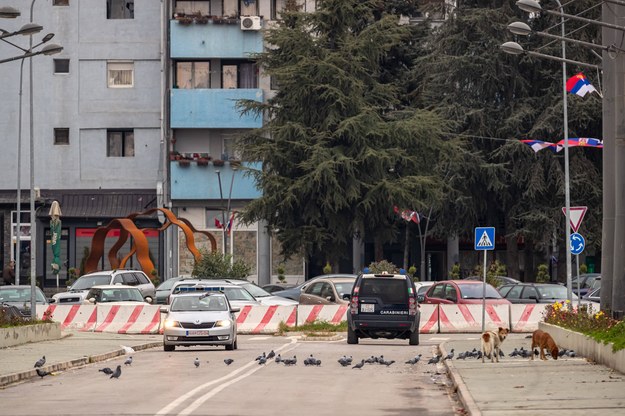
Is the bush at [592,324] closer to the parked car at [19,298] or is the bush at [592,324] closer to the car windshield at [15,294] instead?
the parked car at [19,298]

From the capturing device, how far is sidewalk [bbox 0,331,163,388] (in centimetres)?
2522

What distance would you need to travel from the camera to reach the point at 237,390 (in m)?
20.8

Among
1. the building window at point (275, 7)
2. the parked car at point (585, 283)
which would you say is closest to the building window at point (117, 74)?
the building window at point (275, 7)

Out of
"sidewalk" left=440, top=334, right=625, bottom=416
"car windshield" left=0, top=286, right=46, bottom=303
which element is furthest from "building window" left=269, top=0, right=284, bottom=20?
"sidewalk" left=440, top=334, right=625, bottom=416

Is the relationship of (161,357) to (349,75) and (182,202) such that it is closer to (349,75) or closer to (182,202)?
(349,75)

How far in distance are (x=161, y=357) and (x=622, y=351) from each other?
11.6m

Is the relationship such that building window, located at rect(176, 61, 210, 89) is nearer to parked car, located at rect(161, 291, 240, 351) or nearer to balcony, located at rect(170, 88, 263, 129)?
balcony, located at rect(170, 88, 263, 129)

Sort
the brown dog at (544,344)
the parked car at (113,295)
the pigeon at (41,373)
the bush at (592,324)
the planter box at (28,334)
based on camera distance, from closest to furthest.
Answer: the bush at (592,324) → the pigeon at (41,373) → the brown dog at (544,344) → the planter box at (28,334) → the parked car at (113,295)

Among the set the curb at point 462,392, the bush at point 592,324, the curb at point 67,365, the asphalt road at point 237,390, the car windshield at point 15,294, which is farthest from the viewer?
the car windshield at point 15,294

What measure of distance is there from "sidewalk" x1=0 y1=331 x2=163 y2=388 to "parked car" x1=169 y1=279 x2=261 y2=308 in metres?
1.64

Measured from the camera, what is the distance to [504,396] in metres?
19.1

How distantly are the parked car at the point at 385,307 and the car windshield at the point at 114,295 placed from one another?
1175cm

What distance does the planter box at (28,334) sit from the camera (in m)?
33.4

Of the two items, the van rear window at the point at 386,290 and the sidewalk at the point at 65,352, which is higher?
the van rear window at the point at 386,290
